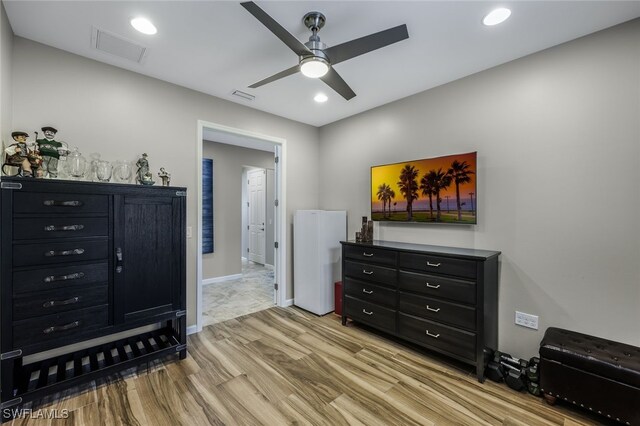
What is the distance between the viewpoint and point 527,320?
2426 millimetres

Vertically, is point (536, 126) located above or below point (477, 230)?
above

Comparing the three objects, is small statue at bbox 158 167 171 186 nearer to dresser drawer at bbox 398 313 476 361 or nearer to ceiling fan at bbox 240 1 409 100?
ceiling fan at bbox 240 1 409 100

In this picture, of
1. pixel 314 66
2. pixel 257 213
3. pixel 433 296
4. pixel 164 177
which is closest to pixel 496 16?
pixel 314 66

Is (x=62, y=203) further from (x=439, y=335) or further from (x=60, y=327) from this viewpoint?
(x=439, y=335)

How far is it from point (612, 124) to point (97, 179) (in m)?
4.20

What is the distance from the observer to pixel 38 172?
2039 mm

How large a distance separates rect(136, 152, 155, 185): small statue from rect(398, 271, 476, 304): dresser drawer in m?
2.61

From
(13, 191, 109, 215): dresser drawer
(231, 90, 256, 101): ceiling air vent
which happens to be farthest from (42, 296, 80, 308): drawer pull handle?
(231, 90, 256, 101): ceiling air vent

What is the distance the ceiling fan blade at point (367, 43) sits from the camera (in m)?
1.69

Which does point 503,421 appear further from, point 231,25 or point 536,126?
point 231,25

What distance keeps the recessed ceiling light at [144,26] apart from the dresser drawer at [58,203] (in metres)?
1.31

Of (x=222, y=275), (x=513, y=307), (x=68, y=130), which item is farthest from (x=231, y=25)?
(x=222, y=275)

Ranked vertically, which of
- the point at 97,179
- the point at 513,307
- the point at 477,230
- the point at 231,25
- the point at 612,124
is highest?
the point at 231,25

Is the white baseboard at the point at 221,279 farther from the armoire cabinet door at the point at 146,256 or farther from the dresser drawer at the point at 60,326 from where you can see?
the dresser drawer at the point at 60,326
